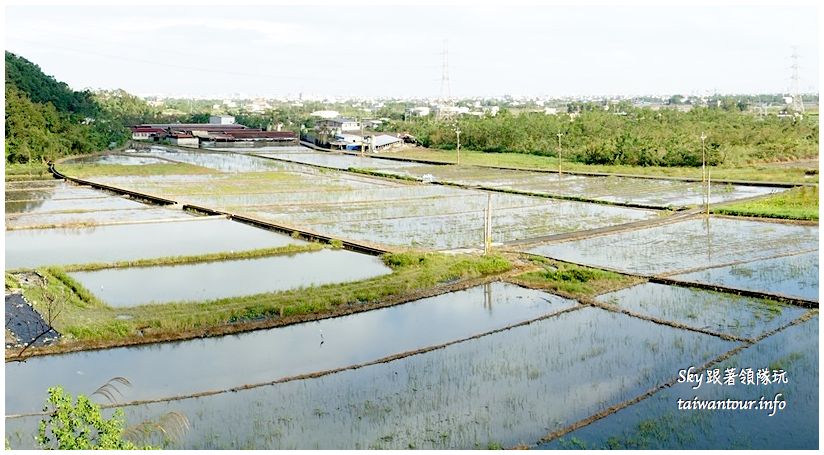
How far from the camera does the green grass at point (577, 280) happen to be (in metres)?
10.7

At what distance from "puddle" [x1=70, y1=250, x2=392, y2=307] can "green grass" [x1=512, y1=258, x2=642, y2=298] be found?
7.12 feet

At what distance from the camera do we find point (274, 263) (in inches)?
485

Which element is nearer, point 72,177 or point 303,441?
point 303,441

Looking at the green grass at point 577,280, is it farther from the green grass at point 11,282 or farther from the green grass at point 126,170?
the green grass at point 126,170

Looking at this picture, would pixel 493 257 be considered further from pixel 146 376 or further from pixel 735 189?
pixel 735 189

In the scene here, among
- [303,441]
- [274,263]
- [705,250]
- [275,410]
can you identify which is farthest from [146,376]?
[705,250]

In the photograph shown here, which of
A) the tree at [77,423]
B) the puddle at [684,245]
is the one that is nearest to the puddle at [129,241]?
the puddle at [684,245]

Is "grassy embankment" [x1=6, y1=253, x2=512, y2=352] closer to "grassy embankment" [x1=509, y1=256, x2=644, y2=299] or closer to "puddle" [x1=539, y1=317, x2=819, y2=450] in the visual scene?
"grassy embankment" [x1=509, y1=256, x2=644, y2=299]

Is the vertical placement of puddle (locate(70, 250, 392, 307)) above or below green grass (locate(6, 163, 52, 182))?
below

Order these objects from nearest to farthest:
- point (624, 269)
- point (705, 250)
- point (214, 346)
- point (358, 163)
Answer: point (214, 346)
point (624, 269)
point (705, 250)
point (358, 163)

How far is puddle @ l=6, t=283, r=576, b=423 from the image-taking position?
724 centimetres

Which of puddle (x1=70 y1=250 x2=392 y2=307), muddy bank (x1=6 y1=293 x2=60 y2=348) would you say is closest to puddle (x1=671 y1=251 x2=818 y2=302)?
puddle (x1=70 y1=250 x2=392 y2=307)

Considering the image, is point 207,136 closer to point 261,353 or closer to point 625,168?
point 625,168

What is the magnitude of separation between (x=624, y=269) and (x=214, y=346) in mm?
6263
